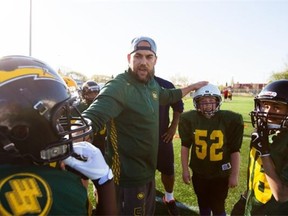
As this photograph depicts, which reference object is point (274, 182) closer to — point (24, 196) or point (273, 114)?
point (273, 114)

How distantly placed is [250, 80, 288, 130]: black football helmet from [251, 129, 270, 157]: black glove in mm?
46

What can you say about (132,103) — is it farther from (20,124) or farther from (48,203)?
(48,203)

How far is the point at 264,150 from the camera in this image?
7.09ft

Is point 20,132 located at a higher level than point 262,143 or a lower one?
higher

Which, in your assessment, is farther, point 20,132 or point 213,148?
point 213,148

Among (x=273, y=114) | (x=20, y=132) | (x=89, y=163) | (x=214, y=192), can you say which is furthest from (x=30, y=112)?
(x=214, y=192)

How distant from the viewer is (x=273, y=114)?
7.55ft

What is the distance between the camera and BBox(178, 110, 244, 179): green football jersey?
11.0 feet

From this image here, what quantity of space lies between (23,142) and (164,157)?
319 centimetres

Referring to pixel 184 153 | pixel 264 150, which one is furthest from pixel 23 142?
pixel 184 153

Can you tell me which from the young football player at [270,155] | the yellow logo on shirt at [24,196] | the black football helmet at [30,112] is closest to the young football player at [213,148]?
the young football player at [270,155]

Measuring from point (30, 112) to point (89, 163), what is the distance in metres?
0.39

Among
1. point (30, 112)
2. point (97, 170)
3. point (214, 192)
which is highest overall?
point (30, 112)

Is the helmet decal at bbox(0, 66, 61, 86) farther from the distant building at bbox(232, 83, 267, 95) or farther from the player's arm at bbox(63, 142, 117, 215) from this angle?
the distant building at bbox(232, 83, 267, 95)
